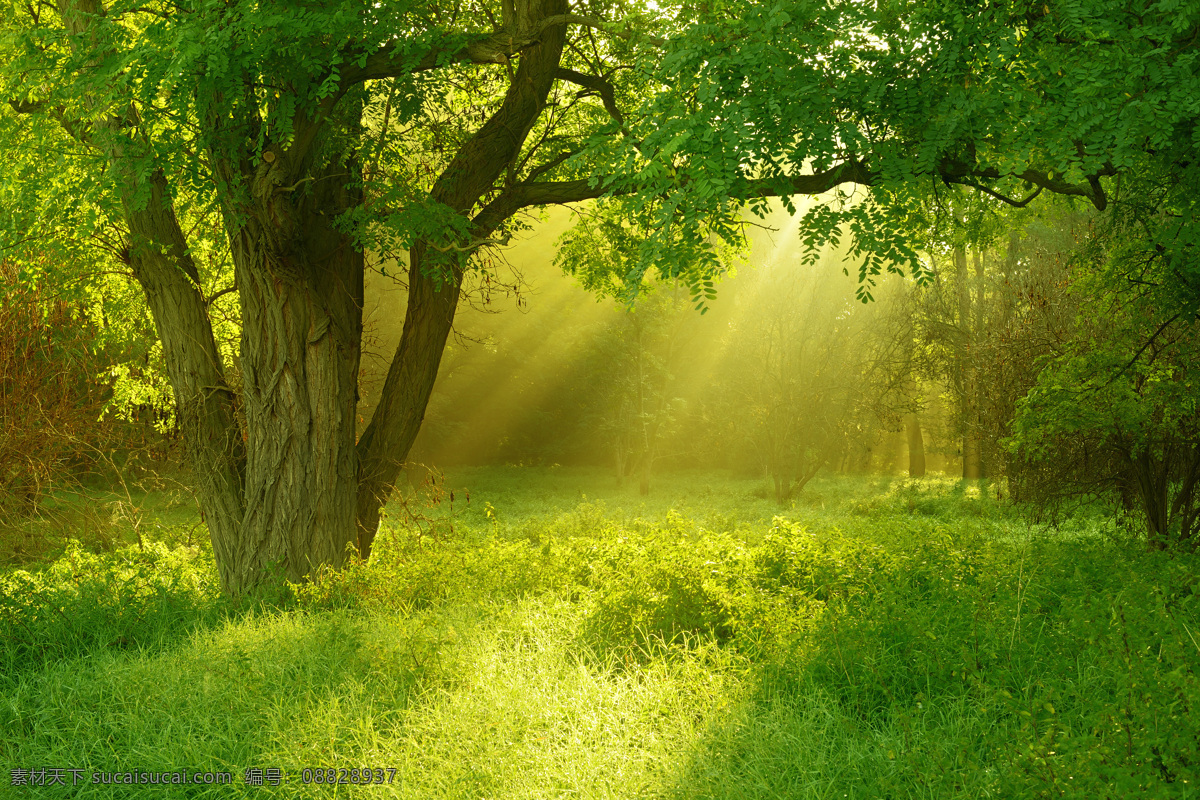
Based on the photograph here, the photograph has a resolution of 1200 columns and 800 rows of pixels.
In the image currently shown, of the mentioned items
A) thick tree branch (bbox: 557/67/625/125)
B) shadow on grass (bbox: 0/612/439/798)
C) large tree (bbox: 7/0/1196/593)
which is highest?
thick tree branch (bbox: 557/67/625/125)

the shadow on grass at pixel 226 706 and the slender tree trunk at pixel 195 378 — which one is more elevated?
the slender tree trunk at pixel 195 378

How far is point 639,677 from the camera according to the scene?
5074mm

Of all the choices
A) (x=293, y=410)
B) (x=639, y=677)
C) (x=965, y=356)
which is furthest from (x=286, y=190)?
(x=965, y=356)

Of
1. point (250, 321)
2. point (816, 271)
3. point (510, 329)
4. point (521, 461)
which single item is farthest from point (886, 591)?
point (521, 461)

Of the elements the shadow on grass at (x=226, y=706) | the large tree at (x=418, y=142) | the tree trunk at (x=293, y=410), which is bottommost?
the shadow on grass at (x=226, y=706)

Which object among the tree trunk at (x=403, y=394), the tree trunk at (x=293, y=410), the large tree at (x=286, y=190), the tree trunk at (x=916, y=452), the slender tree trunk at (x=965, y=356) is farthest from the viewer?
the tree trunk at (x=916, y=452)

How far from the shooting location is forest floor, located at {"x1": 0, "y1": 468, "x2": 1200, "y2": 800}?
3.54 meters

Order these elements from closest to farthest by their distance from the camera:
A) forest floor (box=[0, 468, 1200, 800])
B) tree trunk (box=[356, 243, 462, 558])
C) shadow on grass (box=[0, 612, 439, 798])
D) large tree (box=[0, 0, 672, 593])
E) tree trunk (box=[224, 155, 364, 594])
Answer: forest floor (box=[0, 468, 1200, 800]) → shadow on grass (box=[0, 612, 439, 798]) → large tree (box=[0, 0, 672, 593]) → tree trunk (box=[224, 155, 364, 594]) → tree trunk (box=[356, 243, 462, 558])

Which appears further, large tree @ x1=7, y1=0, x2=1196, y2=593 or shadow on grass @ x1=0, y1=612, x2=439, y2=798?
large tree @ x1=7, y1=0, x2=1196, y2=593

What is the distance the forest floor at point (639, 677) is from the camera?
3.54m

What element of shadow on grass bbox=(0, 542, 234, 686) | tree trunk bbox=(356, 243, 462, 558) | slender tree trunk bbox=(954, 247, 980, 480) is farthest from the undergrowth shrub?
slender tree trunk bbox=(954, 247, 980, 480)

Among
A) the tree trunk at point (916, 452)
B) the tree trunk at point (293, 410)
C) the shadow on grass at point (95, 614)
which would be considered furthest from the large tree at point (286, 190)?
the tree trunk at point (916, 452)

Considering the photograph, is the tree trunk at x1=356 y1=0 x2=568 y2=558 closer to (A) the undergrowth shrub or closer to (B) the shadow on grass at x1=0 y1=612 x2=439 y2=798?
(A) the undergrowth shrub

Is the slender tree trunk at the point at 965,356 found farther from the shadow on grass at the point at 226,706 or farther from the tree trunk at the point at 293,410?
the shadow on grass at the point at 226,706
